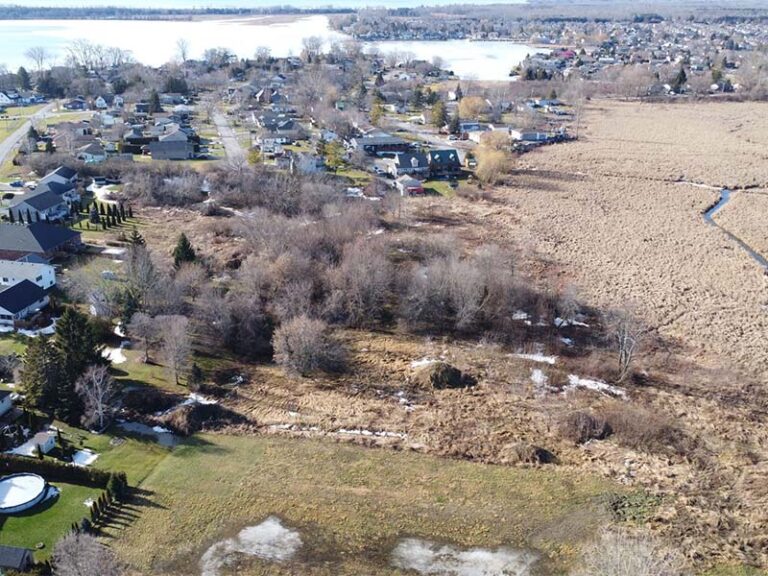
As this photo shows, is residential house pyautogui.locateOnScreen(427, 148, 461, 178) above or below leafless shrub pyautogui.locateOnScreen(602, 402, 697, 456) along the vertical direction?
above

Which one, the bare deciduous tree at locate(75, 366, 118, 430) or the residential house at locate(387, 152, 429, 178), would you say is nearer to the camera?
the bare deciduous tree at locate(75, 366, 118, 430)

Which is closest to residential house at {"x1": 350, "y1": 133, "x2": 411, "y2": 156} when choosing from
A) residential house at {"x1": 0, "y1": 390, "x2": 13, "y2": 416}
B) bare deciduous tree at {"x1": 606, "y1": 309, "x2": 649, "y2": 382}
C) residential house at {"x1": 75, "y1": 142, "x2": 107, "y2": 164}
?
residential house at {"x1": 75, "y1": 142, "x2": 107, "y2": 164}

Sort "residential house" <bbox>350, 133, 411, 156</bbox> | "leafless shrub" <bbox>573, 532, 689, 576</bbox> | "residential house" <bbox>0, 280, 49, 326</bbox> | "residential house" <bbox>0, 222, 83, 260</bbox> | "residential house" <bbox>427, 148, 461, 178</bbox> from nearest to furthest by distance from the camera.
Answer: "leafless shrub" <bbox>573, 532, 689, 576</bbox>, "residential house" <bbox>0, 280, 49, 326</bbox>, "residential house" <bbox>0, 222, 83, 260</bbox>, "residential house" <bbox>427, 148, 461, 178</bbox>, "residential house" <bbox>350, 133, 411, 156</bbox>

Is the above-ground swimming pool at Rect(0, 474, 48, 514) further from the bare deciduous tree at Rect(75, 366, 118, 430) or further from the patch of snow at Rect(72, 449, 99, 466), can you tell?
the bare deciduous tree at Rect(75, 366, 118, 430)

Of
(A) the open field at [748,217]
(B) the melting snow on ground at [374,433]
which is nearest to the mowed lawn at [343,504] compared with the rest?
(B) the melting snow on ground at [374,433]

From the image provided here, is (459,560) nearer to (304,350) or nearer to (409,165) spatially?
(304,350)

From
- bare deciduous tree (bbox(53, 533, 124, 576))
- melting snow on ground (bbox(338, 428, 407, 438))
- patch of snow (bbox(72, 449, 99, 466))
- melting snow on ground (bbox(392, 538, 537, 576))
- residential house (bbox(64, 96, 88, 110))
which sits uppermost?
residential house (bbox(64, 96, 88, 110))

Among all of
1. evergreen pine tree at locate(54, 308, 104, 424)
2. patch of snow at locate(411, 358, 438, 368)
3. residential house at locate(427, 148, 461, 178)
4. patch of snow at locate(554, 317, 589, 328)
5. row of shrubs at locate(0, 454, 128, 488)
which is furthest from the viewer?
residential house at locate(427, 148, 461, 178)
